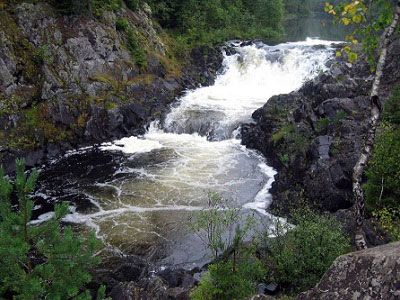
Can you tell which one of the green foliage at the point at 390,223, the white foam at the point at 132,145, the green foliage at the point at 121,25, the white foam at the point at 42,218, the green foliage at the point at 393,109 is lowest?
the white foam at the point at 42,218

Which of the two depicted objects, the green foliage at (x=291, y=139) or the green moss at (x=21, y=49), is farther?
the green moss at (x=21, y=49)

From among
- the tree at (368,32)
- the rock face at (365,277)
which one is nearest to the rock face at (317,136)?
the tree at (368,32)

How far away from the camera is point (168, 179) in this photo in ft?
82.4

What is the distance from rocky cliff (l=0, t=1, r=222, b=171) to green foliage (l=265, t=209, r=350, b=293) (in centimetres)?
1999

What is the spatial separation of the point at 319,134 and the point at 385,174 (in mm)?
10329

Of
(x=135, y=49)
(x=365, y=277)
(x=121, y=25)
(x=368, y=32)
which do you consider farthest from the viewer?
(x=135, y=49)

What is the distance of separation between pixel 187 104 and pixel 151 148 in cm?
945

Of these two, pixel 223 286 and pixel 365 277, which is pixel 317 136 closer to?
pixel 223 286

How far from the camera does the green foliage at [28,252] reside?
→ 7898 mm

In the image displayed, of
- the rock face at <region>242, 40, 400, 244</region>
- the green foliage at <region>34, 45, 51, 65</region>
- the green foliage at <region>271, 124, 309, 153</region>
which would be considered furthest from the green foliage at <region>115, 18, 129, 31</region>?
the green foliage at <region>271, 124, 309, 153</region>

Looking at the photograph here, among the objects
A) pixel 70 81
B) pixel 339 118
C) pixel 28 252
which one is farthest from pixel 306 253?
pixel 70 81

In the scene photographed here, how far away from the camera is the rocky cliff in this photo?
A: 88.8 ft

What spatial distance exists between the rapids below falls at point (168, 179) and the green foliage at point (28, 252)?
27.8 ft

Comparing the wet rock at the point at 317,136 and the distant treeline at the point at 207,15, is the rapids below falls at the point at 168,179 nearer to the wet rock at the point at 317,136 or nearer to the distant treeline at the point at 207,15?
the wet rock at the point at 317,136
